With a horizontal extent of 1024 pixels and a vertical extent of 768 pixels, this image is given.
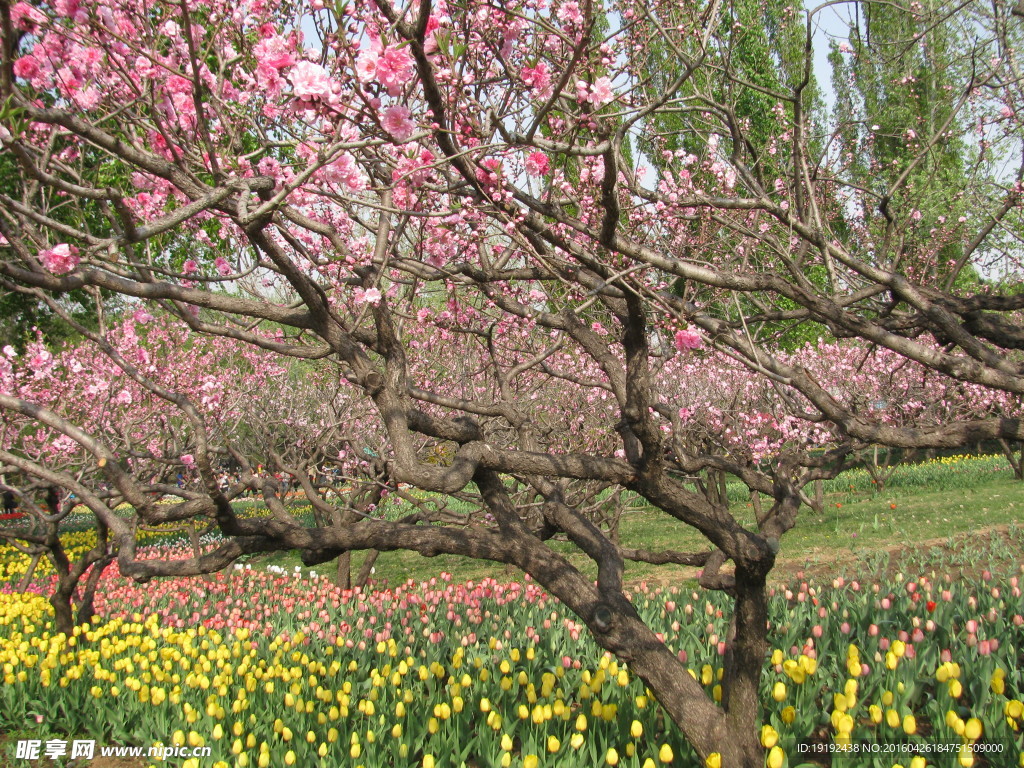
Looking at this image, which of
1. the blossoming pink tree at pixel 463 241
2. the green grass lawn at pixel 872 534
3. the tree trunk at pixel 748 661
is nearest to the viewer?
the blossoming pink tree at pixel 463 241

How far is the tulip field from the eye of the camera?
3.04m

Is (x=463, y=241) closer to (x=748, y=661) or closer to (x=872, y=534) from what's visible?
(x=748, y=661)

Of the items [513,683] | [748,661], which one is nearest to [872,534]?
[513,683]

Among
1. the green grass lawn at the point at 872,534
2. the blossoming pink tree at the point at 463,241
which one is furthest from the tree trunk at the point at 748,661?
the green grass lawn at the point at 872,534

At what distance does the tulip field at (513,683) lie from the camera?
304 centimetres

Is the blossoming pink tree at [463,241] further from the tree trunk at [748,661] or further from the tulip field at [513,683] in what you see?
the tulip field at [513,683]

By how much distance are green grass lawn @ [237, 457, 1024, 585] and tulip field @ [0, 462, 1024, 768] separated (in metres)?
2.56

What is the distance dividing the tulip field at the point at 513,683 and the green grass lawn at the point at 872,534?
256 cm

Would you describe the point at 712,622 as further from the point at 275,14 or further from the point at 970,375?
the point at 275,14

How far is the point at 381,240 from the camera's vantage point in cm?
352

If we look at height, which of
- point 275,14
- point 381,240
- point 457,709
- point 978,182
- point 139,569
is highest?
point 275,14

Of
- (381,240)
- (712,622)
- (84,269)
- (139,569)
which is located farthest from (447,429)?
(712,622)

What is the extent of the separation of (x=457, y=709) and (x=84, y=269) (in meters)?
2.53

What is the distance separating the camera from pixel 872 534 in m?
10.1
